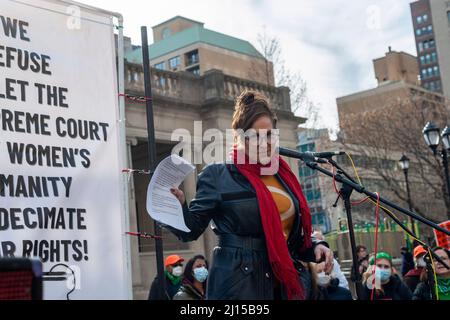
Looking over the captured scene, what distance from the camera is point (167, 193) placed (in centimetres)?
345

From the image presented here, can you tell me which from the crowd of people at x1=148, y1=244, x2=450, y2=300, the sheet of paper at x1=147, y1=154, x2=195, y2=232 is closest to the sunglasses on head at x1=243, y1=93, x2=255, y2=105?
the sheet of paper at x1=147, y1=154, x2=195, y2=232

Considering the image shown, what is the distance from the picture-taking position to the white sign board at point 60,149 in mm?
4027

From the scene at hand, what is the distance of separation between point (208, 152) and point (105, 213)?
201 cm

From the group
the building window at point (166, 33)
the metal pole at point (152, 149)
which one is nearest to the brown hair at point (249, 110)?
the metal pole at point (152, 149)

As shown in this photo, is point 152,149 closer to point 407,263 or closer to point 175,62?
point 407,263

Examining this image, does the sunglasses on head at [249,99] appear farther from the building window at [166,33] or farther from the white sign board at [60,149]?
the building window at [166,33]

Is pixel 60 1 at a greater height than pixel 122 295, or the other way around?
pixel 60 1

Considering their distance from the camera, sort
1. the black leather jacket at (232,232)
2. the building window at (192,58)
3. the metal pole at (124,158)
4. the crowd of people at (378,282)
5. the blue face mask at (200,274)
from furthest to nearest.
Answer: the building window at (192,58), the blue face mask at (200,274), the crowd of people at (378,282), the metal pole at (124,158), the black leather jacket at (232,232)

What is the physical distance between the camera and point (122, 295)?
432 cm

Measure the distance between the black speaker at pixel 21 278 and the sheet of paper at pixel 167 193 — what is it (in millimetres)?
1729

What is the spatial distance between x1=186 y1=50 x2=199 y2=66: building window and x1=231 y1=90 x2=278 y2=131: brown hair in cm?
7825
